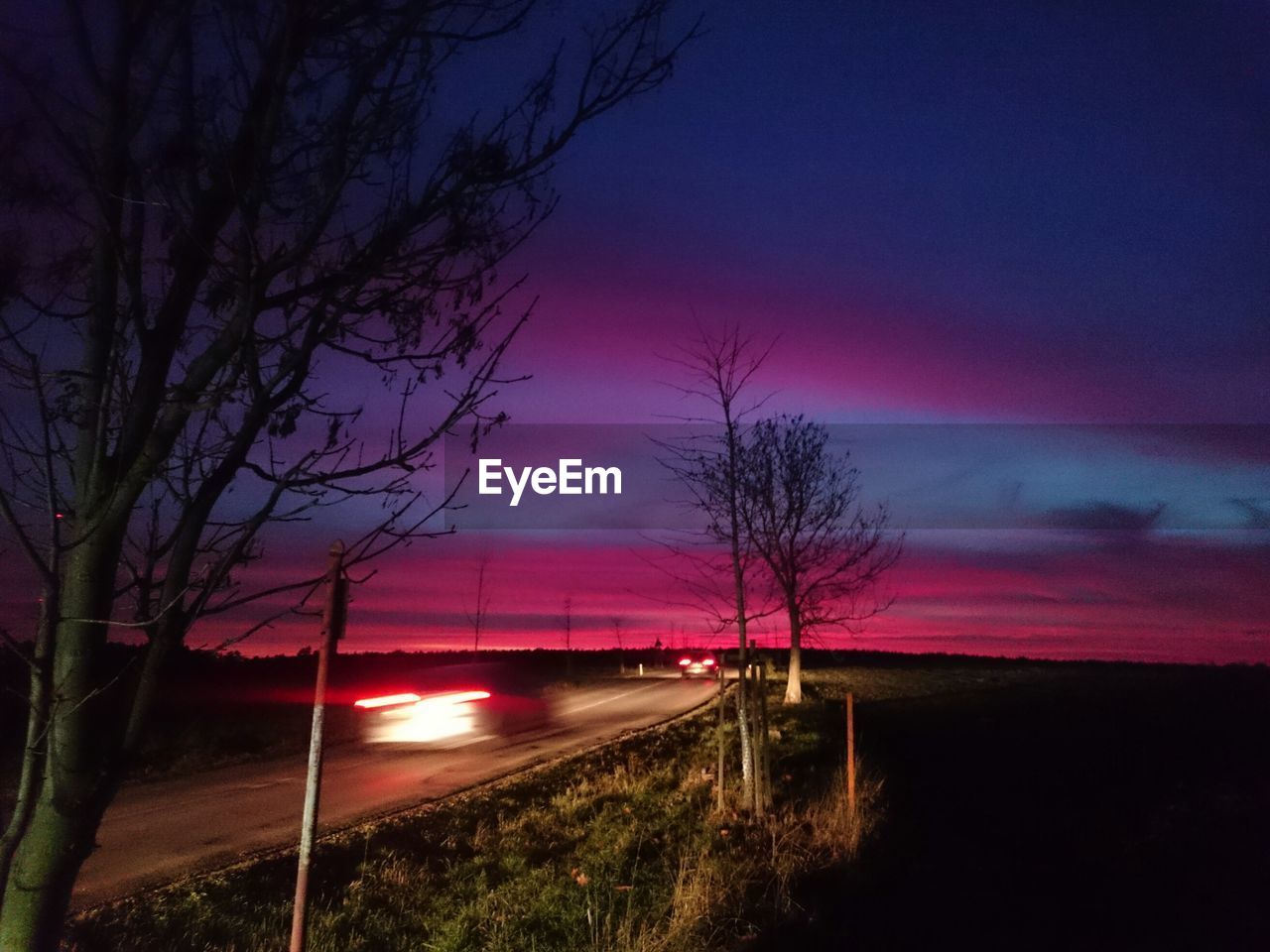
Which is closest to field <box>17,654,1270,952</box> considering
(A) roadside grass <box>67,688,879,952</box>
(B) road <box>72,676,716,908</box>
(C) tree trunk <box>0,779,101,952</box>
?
(A) roadside grass <box>67,688,879,952</box>

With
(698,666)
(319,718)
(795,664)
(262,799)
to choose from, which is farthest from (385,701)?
(698,666)

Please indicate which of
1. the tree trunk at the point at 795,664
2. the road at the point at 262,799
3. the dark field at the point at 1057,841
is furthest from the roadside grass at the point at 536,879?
the tree trunk at the point at 795,664

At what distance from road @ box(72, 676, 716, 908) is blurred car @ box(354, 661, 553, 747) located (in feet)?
3.75

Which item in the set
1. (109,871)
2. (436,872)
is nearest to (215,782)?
(109,871)

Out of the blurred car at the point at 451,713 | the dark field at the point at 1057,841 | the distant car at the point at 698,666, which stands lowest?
the dark field at the point at 1057,841

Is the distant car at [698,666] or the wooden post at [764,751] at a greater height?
the distant car at [698,666]

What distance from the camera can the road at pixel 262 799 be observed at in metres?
10.4

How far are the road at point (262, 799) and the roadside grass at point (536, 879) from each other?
0.79 meters

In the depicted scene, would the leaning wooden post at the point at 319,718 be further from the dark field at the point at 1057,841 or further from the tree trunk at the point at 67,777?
the dark field at the point at 1057,841

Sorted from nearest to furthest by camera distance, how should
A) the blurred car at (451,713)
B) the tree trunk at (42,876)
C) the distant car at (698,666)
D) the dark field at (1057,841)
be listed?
the tree trunk at (42,876) → the dark field at (1057,841) → the blurred car at (451,713) → the distant car at (698,666)

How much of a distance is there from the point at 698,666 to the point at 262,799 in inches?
1384

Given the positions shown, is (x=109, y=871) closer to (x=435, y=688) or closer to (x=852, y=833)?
(x=852, y=833)

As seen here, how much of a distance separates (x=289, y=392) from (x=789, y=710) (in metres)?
26.9

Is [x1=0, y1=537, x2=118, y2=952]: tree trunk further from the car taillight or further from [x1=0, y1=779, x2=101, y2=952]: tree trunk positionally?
the car taillight
